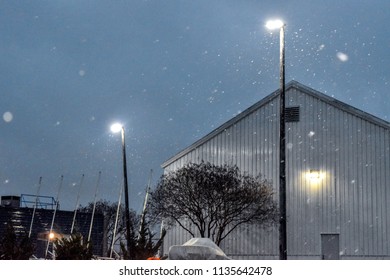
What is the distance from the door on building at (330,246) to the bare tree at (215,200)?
299 centimetres

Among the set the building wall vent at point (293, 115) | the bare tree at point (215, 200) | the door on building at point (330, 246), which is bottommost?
the door on building at point (330, 246)

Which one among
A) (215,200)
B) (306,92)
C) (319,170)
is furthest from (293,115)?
(215,200)

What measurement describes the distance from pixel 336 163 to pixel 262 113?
545 cm

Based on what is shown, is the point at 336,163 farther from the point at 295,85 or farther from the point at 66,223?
the point at 66,223

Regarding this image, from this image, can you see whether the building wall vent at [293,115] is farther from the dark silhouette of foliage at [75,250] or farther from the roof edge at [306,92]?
the dark silhouette of foliage at [75,250]

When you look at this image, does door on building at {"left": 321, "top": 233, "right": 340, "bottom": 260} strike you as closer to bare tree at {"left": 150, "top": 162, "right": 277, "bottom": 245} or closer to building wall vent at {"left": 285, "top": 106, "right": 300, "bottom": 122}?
bare tree at {"left": 150, "top": 162, "right": 277, "bottom": 245}

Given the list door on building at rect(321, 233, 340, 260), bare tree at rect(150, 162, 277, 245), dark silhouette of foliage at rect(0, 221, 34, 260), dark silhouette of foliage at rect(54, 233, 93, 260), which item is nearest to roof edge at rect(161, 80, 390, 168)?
bare tree at rect(150, 162, 277, 245)

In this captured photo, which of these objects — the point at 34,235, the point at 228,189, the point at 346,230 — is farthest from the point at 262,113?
the point at 34,235

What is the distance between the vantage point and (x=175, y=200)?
39.2m

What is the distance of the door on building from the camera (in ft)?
120

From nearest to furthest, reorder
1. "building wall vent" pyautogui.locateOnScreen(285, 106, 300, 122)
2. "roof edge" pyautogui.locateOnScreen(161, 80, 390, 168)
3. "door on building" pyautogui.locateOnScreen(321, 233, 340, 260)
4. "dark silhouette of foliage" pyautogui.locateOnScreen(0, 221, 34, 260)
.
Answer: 1. "dark silhouette of foliage" pyautogui.locateOnScreen(0, 221, 34, 260)
2. "door on building" pyautogui.locateOnScreen(321, 233, 340, 260)
3. "roof edge" pyautogui.locateOnScreen(161, 80, 390, 168)
4. "building wall vent" pyautogui.locateOnScreen(285, 106, 300, 122)

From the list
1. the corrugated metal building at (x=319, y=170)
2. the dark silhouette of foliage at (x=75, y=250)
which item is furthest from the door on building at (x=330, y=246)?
the dark silhouette of foliage at (x=75, y=250)

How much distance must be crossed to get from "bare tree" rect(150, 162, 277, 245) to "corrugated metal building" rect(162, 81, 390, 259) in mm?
833

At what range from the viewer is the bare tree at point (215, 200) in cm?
3816
